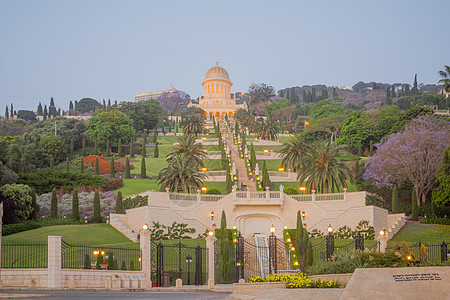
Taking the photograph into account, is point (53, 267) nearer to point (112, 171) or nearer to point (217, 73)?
point (112, 171)

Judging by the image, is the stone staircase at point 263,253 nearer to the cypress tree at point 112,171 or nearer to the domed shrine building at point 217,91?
the cypress tree at point 112,171

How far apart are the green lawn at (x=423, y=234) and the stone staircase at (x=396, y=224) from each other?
0.30 m

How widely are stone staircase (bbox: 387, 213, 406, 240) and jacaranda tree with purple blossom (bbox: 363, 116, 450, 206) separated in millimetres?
5872

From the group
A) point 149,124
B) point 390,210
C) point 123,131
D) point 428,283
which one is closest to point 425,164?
point 390,210

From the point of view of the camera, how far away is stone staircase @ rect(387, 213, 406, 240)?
1951 inches

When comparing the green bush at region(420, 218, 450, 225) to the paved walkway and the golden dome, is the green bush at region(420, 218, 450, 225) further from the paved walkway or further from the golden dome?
the golden dome

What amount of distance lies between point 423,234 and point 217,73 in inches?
4557

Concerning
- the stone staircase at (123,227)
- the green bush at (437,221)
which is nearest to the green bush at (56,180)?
the stone staircase at (123,227)

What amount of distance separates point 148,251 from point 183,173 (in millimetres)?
21798

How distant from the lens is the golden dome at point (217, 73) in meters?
159

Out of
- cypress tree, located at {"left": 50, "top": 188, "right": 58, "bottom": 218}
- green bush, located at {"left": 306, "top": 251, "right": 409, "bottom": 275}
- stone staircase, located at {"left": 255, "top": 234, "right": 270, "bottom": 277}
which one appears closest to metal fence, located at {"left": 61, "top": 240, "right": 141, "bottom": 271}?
stone staircase, located at {"left": 255, "top": 234, "right": 270, "bottom": 277}

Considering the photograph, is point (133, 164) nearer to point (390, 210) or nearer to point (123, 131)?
point (123, 131)

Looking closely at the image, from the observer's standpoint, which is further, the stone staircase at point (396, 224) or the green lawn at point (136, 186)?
the green lawn at point (136, 186)

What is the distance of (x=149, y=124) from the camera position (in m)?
115
